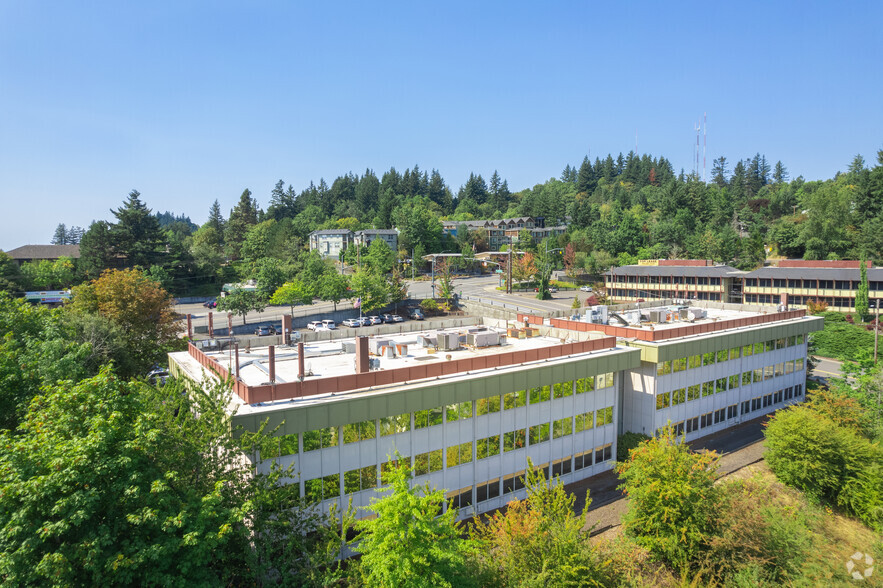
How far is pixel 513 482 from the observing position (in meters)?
23.5

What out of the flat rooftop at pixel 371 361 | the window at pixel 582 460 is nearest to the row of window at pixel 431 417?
the flat rooftop at pixel 371 361

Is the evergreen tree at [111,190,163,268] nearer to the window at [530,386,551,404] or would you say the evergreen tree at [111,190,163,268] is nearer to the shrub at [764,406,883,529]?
the window at [530,386,551,404]

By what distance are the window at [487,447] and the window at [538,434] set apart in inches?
74.6

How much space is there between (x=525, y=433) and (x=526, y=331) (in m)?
8.48

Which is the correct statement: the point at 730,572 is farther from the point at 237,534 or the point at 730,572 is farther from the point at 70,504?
the point at 70,504

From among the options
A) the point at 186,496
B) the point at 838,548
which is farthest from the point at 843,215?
the point at 186,496

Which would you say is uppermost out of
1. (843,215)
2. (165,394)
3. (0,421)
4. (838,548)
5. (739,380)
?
(843,215)

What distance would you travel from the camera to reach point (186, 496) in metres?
13.5

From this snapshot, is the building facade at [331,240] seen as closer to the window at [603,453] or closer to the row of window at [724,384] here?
the row of window at [724,384]

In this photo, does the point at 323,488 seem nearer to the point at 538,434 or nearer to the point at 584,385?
the point at 538,434

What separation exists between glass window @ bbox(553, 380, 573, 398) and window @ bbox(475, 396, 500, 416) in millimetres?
3461

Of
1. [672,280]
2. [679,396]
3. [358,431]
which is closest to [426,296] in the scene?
[672,280]

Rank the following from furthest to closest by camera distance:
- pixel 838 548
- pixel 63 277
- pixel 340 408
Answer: pixel 63 277, pixel 838 548, pixel 340 408

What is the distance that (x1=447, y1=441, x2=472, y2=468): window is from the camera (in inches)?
843
